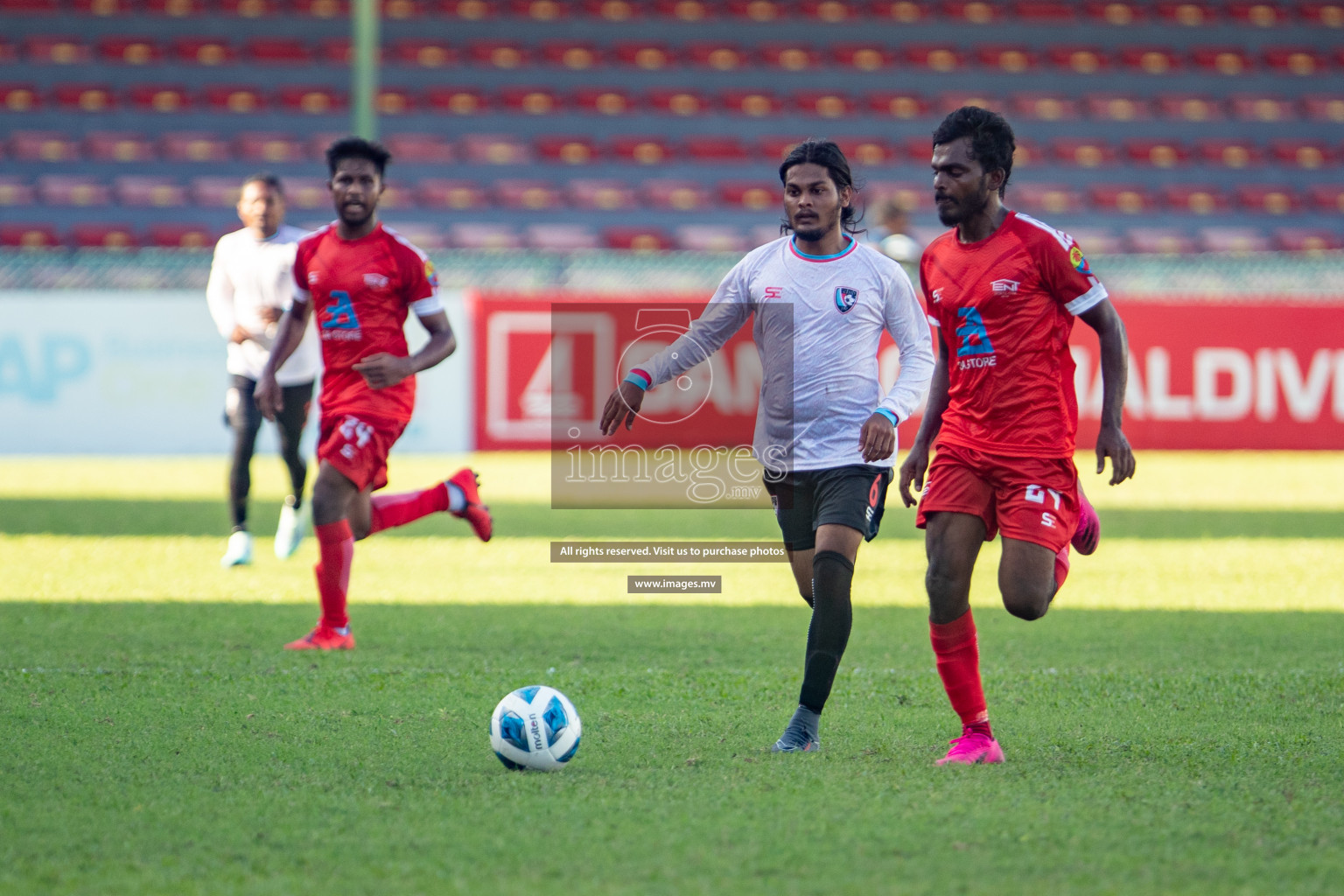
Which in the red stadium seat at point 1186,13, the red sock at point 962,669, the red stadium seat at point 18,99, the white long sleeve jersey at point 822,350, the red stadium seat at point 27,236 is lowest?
the red sock at point 962,669

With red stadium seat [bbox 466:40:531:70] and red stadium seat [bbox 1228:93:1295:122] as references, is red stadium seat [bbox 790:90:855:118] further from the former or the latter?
red stadium seat [bbox 1228:93:1295:122]

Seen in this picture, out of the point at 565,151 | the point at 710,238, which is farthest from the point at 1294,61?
the point at 565,151

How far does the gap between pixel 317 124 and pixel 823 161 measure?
19.0m

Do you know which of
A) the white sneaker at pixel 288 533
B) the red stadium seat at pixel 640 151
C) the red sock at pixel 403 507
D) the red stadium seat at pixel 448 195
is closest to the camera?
the red sock at pixel 403 507

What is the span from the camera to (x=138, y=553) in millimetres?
9242

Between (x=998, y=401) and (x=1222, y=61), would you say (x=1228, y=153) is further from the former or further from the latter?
(x=998, y=401)

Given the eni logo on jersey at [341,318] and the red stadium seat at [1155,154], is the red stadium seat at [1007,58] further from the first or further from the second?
the eni logo on jersey at [341,318]

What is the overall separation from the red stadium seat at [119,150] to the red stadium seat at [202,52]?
1787mm

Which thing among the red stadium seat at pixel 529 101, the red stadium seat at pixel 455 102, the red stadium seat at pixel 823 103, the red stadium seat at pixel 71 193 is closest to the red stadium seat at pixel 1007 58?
the red stadium seat at pixel 823 103

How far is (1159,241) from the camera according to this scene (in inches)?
820

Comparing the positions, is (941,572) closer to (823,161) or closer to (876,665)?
(823,161)

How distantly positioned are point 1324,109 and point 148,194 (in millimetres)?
17929

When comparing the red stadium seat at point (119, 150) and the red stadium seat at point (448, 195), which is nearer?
the red stadium seat at point (448, 195)

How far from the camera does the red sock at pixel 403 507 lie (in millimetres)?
7016
